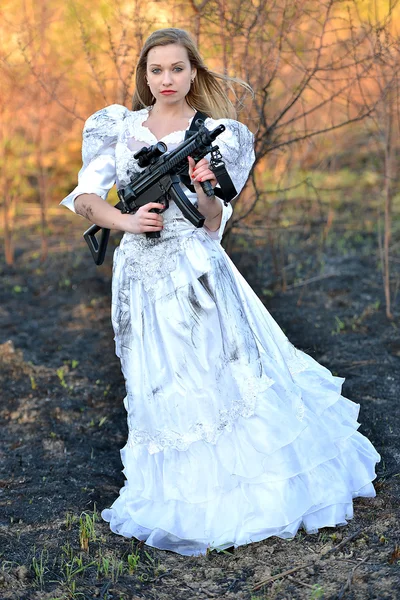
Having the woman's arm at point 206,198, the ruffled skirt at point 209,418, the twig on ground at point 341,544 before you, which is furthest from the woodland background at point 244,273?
the woman's arm at point 206,198

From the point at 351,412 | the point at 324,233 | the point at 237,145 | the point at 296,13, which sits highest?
the point at 296,13

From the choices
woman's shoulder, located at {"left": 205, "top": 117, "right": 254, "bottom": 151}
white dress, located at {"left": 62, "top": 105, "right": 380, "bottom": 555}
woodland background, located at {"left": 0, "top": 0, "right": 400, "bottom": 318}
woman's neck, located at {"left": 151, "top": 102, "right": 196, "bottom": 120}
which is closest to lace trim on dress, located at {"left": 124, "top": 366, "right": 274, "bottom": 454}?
white dress, located at {"left": 62, "top": 105, "right": 380, "bottom": 555}

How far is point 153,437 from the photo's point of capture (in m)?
3.02

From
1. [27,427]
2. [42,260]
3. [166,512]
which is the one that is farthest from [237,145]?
[42,260]

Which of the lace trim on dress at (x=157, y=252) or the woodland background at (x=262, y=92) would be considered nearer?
the lace trim on dress at (x=157, y=252)

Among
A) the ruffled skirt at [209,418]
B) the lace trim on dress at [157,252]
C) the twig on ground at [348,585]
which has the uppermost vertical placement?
the lace trim on dress at [157,252]

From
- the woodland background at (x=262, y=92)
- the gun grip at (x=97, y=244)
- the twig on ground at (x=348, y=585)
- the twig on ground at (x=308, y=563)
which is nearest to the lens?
the twig on ground at (x=348, y=585)

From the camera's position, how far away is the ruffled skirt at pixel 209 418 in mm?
2910

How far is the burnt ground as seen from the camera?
272 centimetres

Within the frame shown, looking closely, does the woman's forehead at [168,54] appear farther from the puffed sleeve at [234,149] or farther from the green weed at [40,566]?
the green weed at [40,566]

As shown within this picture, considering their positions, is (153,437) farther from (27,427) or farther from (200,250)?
(27,427)

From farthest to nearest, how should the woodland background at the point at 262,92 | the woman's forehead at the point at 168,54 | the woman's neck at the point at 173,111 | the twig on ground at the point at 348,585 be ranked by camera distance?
the woodland background at the point at 262,92
the woman's neck at the point at 173,111
the woman's forehead at the point at 168,54
the twig on ground at the point at 348,585

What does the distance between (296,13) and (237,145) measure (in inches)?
69.6

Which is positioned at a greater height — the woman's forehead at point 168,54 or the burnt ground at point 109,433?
the woman's forehead at point 168,54
